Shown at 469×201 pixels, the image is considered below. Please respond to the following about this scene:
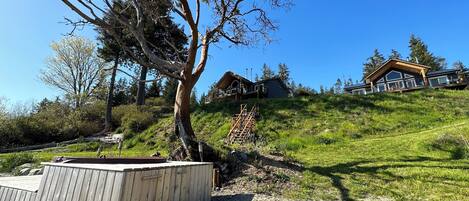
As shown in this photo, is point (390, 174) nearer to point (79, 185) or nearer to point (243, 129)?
point (79, 185)

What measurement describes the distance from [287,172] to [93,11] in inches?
273

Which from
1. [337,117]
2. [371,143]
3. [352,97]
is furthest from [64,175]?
[352,97]

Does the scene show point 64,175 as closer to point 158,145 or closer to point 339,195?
point 339,195

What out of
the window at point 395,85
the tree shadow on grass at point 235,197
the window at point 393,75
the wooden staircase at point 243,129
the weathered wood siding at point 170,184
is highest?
the window at point 393,75

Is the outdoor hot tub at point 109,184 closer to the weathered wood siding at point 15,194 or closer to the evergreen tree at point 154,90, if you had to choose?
the weathered wood siding at point 15,194

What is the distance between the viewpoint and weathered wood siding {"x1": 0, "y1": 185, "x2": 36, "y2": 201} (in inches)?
167

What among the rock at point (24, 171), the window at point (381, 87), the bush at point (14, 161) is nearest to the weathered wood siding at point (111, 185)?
the rock at point (24, 171)

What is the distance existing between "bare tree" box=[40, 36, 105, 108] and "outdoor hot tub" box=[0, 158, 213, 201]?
2466cm

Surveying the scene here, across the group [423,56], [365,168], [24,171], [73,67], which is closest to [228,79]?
[73,67]

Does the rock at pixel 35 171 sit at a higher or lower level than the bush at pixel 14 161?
lower

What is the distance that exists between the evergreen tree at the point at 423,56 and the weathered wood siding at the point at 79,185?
53738 mm

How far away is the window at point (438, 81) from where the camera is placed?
26927mm

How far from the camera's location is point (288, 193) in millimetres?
5664

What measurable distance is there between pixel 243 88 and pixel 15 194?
25868mm
